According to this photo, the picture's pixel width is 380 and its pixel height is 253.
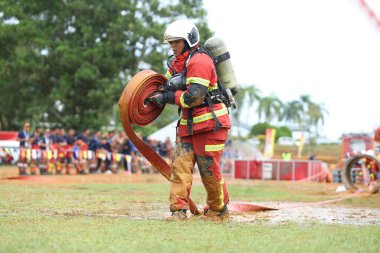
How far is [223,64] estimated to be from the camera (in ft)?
29.6

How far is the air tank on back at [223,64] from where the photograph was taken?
29.4 ft

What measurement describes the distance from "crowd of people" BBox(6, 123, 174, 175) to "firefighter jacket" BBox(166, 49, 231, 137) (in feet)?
51.3

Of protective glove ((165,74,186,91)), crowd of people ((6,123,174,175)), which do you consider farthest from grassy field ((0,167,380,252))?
crowd of people ((6,123,174,175))

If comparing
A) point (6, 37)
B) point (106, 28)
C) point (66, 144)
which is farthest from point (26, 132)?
point (106, 28)

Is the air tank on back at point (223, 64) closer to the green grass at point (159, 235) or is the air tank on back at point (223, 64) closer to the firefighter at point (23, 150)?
the green grass at point (159, 235)

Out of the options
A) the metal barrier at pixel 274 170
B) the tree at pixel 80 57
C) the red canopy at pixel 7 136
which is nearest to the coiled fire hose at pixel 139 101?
the red canopy at pixel 7 136

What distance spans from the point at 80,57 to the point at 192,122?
29.7 m

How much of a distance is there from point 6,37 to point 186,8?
12044 millimetres

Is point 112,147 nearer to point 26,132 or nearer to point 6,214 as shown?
point 26,132

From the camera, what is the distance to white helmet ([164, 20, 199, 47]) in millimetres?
8562

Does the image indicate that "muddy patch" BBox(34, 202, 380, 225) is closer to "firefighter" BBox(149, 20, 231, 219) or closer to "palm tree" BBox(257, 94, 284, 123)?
"firefighter" BBox(149, 20, 231, 219)

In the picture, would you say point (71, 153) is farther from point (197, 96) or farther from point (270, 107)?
point (270, 107)

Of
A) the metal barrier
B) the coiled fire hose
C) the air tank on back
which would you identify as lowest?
the metal barrier

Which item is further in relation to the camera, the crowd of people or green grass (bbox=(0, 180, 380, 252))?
the crowd of people
